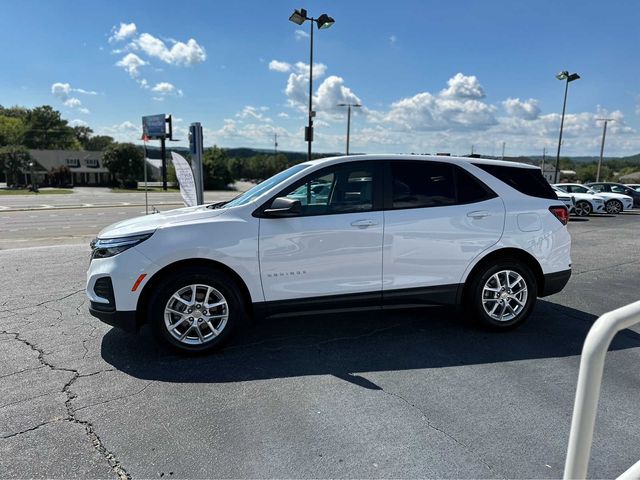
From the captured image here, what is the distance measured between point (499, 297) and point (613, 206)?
21.1m

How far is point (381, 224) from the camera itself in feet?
13.7

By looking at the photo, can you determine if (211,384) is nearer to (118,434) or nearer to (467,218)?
(118,434)

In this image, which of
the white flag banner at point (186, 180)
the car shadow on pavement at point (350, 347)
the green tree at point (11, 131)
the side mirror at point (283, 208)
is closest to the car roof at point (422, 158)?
the side mirror at point (283, 208)

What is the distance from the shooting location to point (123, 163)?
75.4 meters

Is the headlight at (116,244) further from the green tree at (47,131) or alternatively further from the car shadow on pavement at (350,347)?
the green tree at (47,131)

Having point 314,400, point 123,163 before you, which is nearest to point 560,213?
point 314,400

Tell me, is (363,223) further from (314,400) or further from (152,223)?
(152,223)

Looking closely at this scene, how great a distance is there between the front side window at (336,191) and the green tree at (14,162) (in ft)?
268

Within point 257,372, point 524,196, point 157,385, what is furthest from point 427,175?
point 157,385

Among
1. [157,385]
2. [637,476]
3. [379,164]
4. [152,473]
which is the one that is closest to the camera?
[637,476]

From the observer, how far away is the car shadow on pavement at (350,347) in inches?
148

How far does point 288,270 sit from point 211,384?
116 cm

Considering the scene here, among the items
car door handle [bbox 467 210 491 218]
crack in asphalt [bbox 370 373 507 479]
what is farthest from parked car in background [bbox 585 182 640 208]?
crack in asphalt [bbox 370 373 507 479]

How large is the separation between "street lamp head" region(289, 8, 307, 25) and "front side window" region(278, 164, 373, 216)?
559 inches
